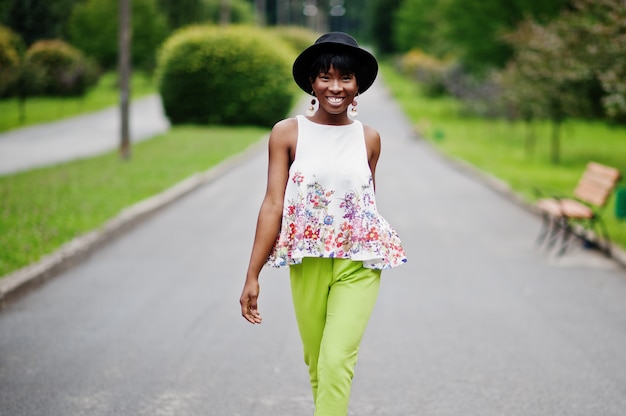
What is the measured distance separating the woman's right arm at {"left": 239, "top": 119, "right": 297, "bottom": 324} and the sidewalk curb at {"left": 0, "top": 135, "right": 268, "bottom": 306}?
424cm

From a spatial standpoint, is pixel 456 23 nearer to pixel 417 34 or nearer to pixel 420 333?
pixel 420 333

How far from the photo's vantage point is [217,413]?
4.55 meters

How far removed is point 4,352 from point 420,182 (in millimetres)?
12609

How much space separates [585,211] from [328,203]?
723 cm

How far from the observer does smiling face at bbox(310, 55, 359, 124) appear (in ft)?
11.3

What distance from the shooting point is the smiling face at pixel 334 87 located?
3.45m

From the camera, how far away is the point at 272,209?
137 inches

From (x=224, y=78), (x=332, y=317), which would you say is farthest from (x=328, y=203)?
(x=224, y=78)

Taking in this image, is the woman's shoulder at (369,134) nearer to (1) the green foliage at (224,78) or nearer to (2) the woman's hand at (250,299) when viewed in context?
(2) the woman's hand at (250,299)

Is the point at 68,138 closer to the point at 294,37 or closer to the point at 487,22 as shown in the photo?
the point at 487,22

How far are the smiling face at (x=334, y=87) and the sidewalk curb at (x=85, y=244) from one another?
177 inches

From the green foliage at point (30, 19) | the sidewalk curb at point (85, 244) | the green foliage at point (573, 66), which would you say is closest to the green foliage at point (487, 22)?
the green foliage at point (573, 66)

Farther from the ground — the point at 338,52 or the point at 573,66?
the point at 338,52

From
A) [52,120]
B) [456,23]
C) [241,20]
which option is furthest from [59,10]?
[241,20]
